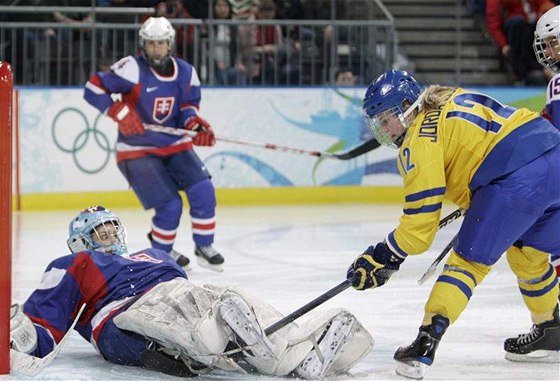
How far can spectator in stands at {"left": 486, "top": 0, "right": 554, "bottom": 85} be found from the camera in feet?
34.5

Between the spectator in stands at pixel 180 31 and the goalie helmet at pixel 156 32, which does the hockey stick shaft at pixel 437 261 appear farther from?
the spectator in stands at pixel 180 31

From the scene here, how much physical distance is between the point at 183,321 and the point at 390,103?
0.93 m

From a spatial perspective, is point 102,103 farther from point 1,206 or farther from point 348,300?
point 1,206

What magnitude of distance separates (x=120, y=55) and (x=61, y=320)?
5.88m

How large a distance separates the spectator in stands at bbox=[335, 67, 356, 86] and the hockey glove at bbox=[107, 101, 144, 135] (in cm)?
349

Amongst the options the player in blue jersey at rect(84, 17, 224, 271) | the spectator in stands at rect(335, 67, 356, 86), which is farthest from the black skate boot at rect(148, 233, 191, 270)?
the spectator in stands at rect(335, 67, 356, 86)

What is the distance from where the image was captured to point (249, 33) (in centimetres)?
992

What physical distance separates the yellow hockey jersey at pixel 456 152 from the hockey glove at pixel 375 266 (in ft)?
0.13

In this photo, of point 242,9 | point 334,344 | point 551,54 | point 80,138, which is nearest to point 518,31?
point 242,9

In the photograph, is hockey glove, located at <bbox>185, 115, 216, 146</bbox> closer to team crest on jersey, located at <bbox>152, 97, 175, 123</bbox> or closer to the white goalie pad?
team crest on jersey, located at <bbox>152, 97, 175, 123</bbox>

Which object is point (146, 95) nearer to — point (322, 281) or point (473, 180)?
point (322, 281)

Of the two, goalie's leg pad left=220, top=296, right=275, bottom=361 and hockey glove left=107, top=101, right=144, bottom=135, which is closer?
goalie's leg pad left=220, top=296, right=275, bottom=361

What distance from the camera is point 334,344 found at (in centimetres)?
381

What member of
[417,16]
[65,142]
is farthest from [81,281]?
[417,16]
